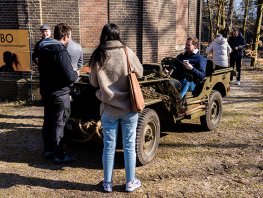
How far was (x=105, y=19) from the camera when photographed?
10.4 m

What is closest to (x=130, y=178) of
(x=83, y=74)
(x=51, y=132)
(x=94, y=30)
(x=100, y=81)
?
(x=100, y=81)

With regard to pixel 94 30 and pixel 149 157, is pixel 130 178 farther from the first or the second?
pixel 94 30

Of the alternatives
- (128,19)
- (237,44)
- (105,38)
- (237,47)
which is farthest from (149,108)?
(237,44)

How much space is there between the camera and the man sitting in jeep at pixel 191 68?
20.1ft

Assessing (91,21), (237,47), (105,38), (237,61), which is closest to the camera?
(105,38)

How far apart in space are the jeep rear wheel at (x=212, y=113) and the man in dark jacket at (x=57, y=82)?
269 centimetres

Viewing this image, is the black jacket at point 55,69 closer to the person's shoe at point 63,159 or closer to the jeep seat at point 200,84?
the person's shoe at point 63,159

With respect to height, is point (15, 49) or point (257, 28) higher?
point (257, 28)

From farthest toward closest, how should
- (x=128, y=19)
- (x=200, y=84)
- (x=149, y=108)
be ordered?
(x=128, y=19) < (x=200, y=84) < (x=149, y=108)

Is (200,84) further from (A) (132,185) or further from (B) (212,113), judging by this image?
(A) (132,185)

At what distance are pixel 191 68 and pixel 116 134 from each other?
→ 237 cm

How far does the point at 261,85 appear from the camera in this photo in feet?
Answer: 41.8

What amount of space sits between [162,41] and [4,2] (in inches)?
187

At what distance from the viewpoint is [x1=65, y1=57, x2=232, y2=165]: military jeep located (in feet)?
16.5
